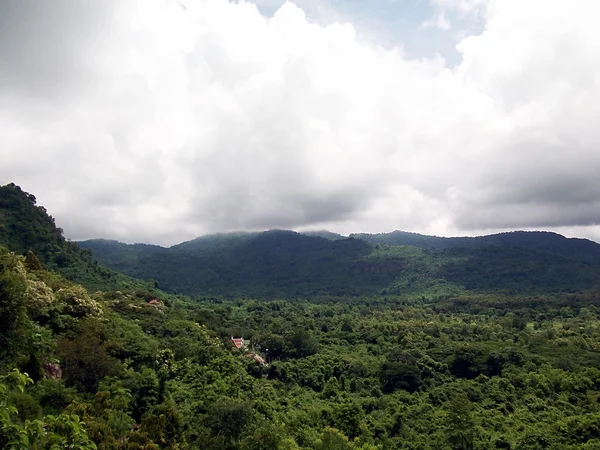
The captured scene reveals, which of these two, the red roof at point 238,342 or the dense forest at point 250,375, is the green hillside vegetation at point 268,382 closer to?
the dense forest at point 250,375

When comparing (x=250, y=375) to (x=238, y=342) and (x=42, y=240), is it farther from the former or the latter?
(x=42, y=240)

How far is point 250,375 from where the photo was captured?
49.6m

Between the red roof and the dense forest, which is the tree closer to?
the dense forest

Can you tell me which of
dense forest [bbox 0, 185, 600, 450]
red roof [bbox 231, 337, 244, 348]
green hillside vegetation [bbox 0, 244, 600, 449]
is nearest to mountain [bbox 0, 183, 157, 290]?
dense forest [bbox 0, 185, 600, 450]

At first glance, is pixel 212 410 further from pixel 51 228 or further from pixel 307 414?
pixel 51 228

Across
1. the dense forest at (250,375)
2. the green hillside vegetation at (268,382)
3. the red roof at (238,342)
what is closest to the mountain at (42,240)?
the dense forest at (250,375)

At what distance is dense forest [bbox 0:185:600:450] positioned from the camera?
21047mm

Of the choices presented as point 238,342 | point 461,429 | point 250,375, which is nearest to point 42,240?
point 238,342

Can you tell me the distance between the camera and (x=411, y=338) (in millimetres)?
74375

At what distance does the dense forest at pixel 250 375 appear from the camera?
21047 mm

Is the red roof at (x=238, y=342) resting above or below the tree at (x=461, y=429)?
above

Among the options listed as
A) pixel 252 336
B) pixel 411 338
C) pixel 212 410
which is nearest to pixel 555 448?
pixel 212 410

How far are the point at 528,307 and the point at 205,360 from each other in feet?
351

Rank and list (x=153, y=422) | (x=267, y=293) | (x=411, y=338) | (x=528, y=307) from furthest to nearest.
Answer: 1. (x=267, y=293)
2. (x=528, y=307)
3. (x=411, y=338)
4. (x=153, y=422)
